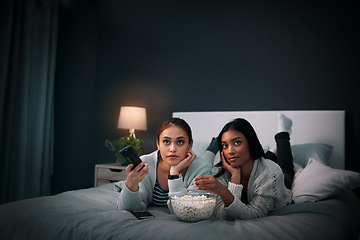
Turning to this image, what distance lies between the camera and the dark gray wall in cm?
261

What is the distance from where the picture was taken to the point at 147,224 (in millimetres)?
1115

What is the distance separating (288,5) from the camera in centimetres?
279

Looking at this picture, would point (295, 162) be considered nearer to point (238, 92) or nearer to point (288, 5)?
point (238, 92)

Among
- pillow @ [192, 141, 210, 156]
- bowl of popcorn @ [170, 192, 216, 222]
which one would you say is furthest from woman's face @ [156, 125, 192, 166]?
pillow @ [192, 141, 210, 156]

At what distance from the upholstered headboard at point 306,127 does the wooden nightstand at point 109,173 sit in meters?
0.88

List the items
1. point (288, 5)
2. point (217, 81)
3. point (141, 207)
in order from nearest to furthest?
point (141, 207)
point (288, 5)
point (217, 81)

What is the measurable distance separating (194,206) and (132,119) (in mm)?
2185

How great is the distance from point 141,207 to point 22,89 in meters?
2.57

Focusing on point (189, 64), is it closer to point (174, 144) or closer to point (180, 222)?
point (174, 144)

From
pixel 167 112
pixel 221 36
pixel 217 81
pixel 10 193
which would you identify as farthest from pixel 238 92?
pixel 10 193

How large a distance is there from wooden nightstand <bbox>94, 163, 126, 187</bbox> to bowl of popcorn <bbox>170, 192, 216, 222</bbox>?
6.31 feet

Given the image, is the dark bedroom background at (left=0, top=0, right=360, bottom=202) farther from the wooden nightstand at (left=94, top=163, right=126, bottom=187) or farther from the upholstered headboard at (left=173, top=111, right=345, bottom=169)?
the wooden nightstand at (left=94, top=163, right=126, bottom=187)

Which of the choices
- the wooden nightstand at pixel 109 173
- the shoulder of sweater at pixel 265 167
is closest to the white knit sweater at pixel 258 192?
the shoulder of sweater at pixel 265 167

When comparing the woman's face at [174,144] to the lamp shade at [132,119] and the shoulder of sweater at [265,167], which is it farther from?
the lamp shade at [132,119]
